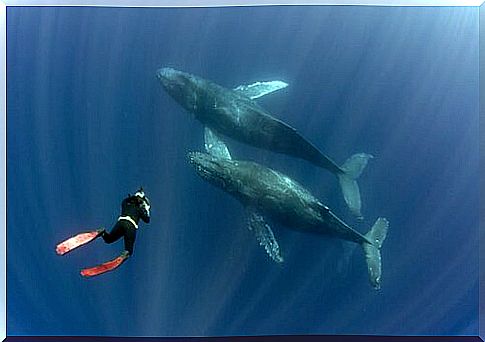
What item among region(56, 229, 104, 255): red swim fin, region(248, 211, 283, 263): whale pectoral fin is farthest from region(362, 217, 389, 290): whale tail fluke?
region(56, 229, 104, 255): red swim fin

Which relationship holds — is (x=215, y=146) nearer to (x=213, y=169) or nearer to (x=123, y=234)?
(x=213, y=169)

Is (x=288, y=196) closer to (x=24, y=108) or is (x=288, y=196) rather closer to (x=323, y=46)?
(x=323, y=46)

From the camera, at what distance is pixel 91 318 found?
1991mm

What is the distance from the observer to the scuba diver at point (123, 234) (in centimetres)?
196

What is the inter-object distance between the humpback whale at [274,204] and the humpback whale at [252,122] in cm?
6

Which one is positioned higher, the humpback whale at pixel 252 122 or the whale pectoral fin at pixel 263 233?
the humpback whale at pixel 252 122

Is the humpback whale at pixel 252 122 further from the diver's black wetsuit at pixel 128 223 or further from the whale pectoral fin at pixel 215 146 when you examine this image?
the diver's black wetsuit at pixel 128 223

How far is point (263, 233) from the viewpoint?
77.5 inches

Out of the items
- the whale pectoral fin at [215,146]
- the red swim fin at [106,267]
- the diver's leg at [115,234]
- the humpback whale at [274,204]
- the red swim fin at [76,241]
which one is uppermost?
the whale pectoral fin at [215,146]

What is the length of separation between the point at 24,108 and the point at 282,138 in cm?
72

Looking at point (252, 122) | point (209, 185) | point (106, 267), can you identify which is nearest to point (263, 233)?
point (209, 185)

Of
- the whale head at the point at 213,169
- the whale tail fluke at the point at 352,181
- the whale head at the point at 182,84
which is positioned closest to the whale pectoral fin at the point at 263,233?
the whale head at the point at 213,169

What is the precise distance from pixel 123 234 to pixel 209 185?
10.7 inches

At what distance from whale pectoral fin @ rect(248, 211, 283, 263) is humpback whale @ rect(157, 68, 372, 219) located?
0.65 ft
